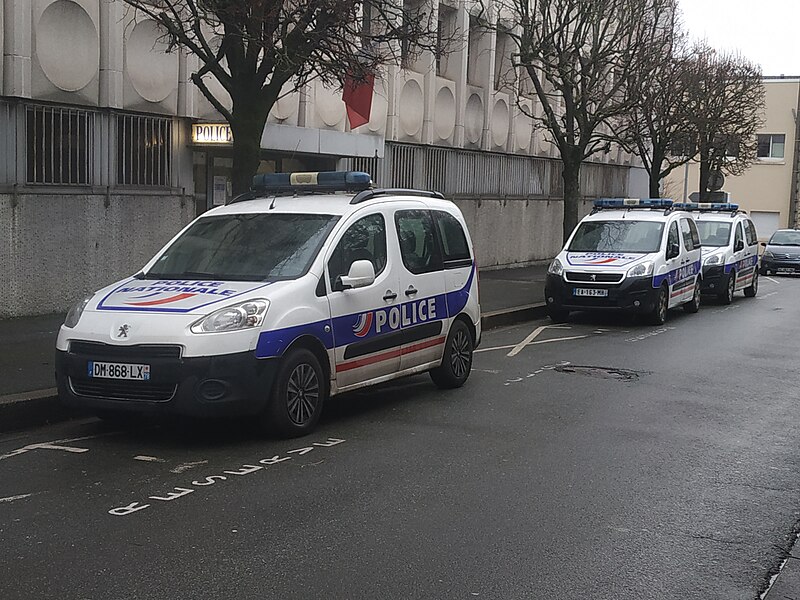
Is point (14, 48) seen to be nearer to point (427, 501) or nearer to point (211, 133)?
point (211, 133)

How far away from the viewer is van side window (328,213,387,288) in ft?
27.3

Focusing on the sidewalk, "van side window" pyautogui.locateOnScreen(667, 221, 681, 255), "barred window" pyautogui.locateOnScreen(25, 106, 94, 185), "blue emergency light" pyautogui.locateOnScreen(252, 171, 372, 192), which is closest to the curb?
the sidewalk

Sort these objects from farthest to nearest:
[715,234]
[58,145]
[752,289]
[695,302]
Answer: [752,289]
[715,234]
[695,302]
[58,145]

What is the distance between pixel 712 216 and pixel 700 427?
14.2 m

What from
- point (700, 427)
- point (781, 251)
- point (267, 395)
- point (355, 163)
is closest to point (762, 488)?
point (700, 427)

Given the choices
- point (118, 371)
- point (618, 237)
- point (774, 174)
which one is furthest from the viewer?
point (774, 174)

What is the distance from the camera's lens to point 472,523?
5766 mm

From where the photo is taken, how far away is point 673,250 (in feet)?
55.9

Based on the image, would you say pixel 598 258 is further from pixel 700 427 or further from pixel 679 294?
pixel 700 427

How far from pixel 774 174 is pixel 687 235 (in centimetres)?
3883

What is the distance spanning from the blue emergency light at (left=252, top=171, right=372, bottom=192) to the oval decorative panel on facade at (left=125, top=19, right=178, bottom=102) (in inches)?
227

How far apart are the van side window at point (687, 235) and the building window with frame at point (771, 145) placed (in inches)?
1514

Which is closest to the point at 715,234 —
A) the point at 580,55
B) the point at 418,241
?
the point at 580,55

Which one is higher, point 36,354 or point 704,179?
point 704,179
